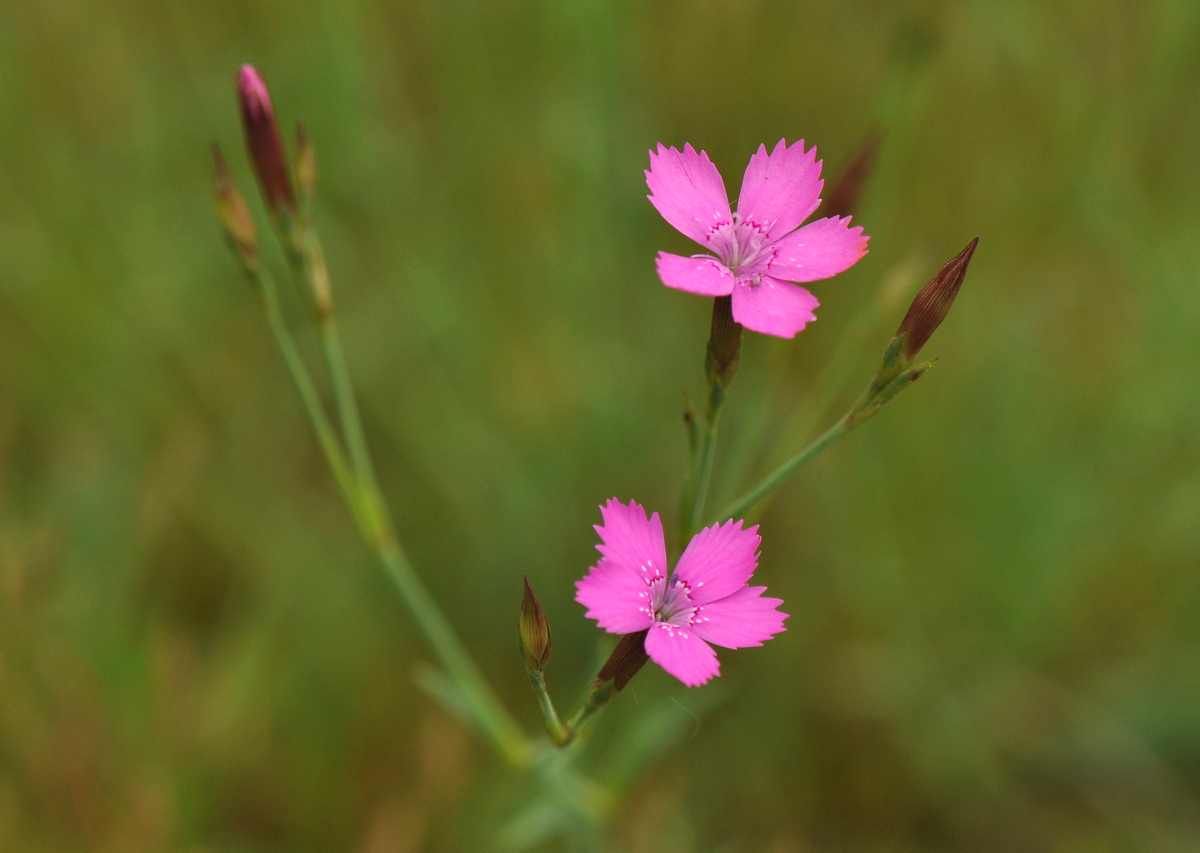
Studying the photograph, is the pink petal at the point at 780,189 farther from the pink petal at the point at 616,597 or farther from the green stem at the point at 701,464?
the pink petal at the point at 616,597

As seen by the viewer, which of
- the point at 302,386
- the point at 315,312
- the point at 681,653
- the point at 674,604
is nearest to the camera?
the point at 681,653

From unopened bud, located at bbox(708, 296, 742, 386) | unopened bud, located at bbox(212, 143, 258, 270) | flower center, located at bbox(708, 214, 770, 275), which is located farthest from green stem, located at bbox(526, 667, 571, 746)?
unopened bud, located at bbox(212, 143, 258, 270)

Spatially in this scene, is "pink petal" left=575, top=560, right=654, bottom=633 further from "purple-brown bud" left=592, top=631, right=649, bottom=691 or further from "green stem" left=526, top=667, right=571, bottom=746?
"green stem" left=526, top=667, right=571, bottom=746

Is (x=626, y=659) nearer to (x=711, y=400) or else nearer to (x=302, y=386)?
(x=711, y=400)

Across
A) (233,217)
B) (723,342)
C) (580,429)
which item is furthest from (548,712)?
(580,429)

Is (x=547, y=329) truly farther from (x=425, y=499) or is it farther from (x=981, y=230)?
(x=981, y=230)
